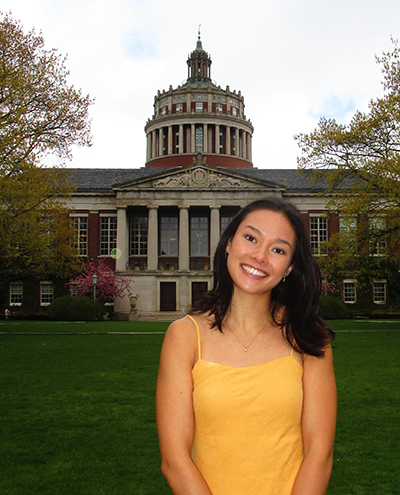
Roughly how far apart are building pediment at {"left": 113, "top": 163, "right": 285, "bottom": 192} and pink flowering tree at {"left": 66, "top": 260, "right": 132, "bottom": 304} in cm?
848

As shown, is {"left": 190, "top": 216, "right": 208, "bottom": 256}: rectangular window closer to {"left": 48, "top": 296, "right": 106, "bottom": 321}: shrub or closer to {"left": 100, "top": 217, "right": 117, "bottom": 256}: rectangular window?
{"left": 100, "top": 217, "right": 117, "bottom": 256}: rectangular window

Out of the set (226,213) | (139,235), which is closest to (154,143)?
(139,235)

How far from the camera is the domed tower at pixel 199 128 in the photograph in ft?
254

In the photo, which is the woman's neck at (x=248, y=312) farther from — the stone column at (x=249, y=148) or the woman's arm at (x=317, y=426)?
the stone column at (x=249, y=148)

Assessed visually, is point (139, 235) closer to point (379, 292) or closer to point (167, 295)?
point (167, 295)

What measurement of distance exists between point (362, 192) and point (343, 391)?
17.1 meters

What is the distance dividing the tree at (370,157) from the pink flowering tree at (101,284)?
1010 inches

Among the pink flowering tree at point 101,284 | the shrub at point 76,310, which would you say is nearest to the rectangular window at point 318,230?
the pink flowering tree at point 101,284

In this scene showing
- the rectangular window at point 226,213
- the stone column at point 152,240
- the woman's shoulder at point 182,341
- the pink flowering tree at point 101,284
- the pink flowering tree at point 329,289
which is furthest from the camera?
the rectangular window at point 226,213

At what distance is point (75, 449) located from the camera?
7523mm

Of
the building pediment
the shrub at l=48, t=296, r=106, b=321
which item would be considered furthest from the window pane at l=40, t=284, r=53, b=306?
the building pediment

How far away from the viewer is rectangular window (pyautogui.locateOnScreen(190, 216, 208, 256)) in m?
55.6

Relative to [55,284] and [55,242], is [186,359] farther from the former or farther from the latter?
[55,284]

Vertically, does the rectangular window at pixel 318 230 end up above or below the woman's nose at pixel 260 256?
above
